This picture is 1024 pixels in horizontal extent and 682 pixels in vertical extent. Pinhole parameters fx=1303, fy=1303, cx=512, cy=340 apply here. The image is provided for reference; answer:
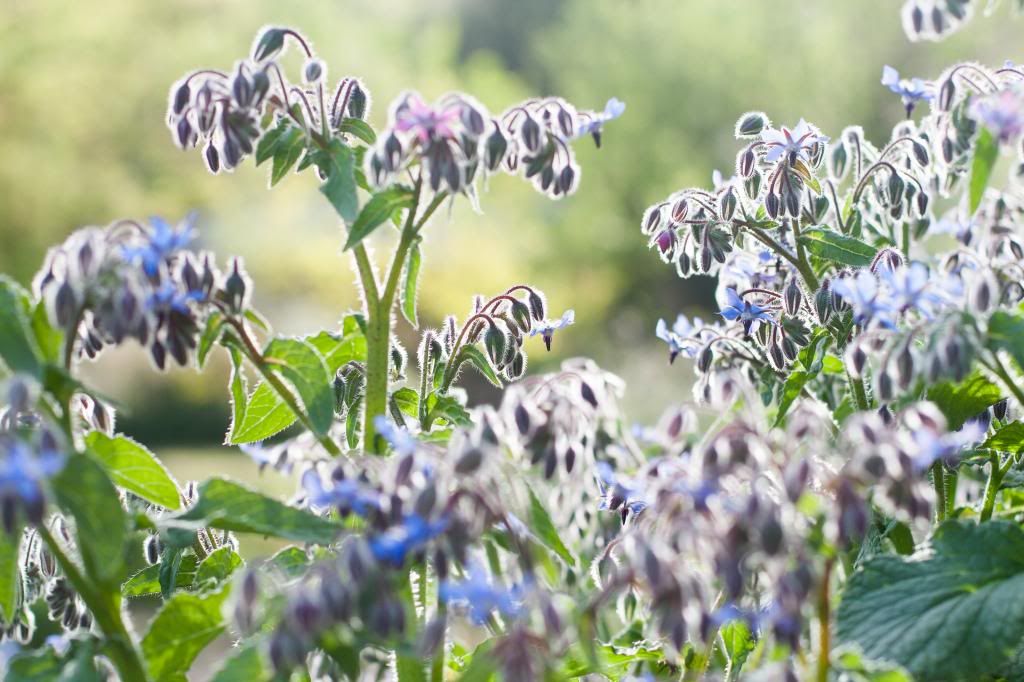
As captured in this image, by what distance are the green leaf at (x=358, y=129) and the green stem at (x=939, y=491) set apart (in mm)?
662

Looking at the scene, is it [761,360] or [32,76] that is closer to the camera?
[761,360]

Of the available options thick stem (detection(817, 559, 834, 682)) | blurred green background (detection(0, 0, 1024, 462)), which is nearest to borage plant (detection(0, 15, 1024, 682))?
thick stem (detection(817, 559, 834, 682))

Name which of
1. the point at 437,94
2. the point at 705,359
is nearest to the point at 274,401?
the point at 705,359

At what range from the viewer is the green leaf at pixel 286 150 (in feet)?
4.05

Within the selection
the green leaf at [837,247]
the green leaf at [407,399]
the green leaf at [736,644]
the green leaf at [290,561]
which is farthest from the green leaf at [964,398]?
the green leaf at [290,561]

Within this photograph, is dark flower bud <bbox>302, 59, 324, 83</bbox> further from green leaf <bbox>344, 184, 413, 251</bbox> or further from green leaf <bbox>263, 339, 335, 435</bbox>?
green leaf <bbox>263, 339, 335, 435</bbox>

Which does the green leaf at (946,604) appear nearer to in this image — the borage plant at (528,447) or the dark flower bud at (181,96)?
the borage plant at (528,447)

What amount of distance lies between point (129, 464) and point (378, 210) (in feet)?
1.01

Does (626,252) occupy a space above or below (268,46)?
above

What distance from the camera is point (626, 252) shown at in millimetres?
15641

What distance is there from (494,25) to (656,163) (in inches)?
191

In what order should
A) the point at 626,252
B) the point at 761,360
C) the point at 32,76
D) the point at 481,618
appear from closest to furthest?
1. the point at 481,618
2. the point at 761,360
3. the point at 32,76
4. the point at 626,252

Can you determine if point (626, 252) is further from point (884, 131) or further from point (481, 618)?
point (481, 618)

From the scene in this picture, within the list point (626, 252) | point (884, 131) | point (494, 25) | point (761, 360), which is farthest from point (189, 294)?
point (494, 25)
